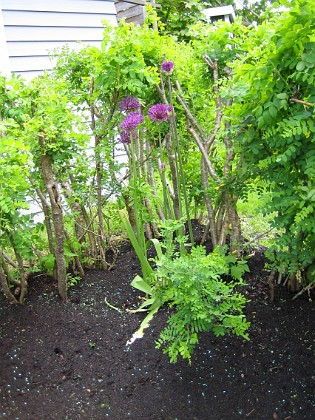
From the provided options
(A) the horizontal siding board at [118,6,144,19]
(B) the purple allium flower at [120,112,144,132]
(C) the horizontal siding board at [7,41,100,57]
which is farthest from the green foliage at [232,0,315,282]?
Result: (A) the horizontal siding board at [118,6,144,19]

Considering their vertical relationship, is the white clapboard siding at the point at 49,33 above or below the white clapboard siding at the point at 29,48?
above

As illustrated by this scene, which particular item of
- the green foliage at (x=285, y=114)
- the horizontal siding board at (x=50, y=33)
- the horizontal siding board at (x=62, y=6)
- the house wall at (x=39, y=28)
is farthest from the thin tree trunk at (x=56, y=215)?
the horizontal siding board at (x=62, y=6)

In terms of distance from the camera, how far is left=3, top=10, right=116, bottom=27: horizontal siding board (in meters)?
5.18

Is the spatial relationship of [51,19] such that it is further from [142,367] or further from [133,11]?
[142,367]

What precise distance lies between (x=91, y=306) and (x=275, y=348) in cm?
118

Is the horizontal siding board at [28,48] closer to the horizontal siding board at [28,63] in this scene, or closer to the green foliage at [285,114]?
the horizontal siding board at [28,63]

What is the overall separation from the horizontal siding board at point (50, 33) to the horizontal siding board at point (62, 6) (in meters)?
0.21

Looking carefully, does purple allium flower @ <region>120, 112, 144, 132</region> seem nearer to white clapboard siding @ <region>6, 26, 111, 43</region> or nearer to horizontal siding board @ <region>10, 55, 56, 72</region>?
horizontal siding board @ <region>10, 55, 56, 72</region>

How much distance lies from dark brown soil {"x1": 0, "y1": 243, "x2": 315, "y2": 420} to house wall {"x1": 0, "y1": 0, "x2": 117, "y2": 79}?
10.5 ft

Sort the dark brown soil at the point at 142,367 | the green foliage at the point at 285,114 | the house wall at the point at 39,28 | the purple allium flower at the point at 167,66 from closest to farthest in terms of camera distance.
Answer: the green foliage at the point at 285,114
the dark brown soil at the point at 142,367
the purple allium flower at the point at 167,66
the house wall at the point at 39,28

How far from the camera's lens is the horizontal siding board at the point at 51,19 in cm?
518

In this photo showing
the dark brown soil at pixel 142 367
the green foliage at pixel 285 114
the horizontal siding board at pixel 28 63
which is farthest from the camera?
the horizontal siding board at pixel 28 63

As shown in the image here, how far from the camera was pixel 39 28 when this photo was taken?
5.46 meters

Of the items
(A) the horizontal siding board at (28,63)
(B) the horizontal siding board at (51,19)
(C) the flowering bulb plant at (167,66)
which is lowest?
(C) the flowering bulb plant at (167,66)
